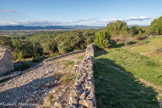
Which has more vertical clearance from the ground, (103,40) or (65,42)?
(103,40)

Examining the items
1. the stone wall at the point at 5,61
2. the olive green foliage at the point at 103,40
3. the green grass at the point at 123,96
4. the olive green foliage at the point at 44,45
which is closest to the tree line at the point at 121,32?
the olive green foliage at the point at 103,40

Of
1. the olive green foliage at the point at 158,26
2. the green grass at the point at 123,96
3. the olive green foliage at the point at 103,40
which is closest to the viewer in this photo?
the green grass at the point at 123,96

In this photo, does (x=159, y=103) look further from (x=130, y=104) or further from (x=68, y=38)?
(x=68, y=38)

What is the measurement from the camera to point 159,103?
402 centimetres

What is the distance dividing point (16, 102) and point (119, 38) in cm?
2229

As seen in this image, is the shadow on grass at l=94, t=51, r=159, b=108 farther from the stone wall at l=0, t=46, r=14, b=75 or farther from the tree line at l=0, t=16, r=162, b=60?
the tree line at l=0, t=16, r=162, b=60

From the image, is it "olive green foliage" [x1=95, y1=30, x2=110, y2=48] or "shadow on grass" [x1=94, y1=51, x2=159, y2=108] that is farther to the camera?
"olive green foliage" [x1=95, y1=30, x2=110, y2=48]

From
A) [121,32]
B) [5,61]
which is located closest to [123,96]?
[5,61]

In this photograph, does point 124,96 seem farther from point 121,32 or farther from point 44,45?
point 44,45

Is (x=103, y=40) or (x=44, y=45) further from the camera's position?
(x=44, y=45)

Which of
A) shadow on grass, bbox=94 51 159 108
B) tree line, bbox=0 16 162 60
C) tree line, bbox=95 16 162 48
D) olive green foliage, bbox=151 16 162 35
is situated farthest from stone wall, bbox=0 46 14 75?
olive green foliage, bbox=151 16 162 35

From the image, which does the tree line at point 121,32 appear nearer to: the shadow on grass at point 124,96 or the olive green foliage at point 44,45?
the olive green foliage at point 44,45

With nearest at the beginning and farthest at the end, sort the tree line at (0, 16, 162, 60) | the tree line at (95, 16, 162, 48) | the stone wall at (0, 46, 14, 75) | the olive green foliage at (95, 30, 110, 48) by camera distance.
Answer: the stone wall at (0, 46, 14, 75), the olive green foliage at (95, 30, 110, 48), the tree line at (95, 16, 162, 48), the tree line at (0, 16, 162, 60)

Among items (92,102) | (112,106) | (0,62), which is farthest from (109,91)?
(0,62)
